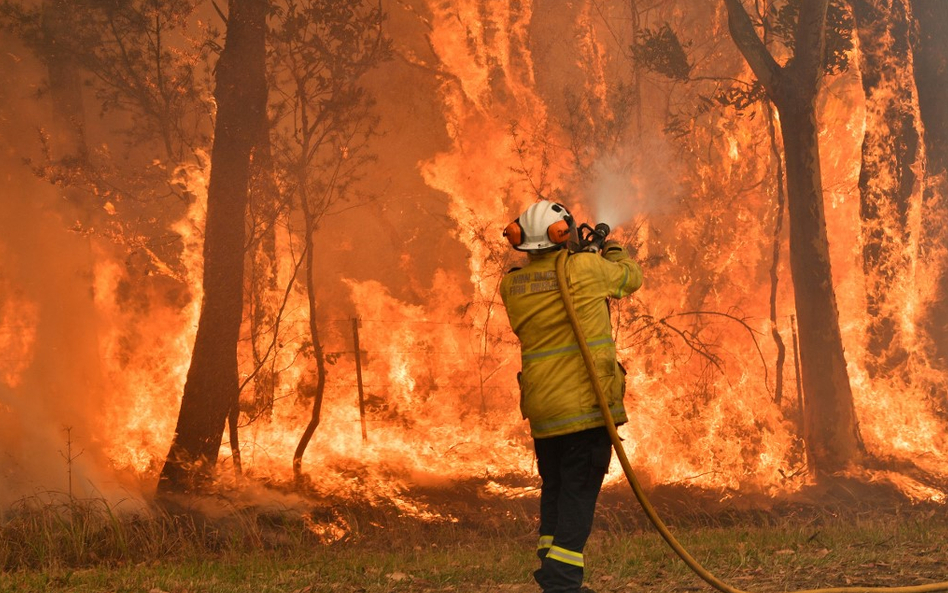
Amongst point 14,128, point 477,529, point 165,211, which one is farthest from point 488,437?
point 14,128

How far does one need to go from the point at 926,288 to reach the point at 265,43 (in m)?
6.69

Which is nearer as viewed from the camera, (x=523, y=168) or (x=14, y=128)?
(x=14, y=128)

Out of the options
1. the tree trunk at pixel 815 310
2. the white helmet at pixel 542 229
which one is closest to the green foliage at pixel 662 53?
the tree trunk at pixel 815 310

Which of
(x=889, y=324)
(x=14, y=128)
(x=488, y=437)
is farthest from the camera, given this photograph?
(x=889, y=324)

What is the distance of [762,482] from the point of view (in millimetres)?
8773

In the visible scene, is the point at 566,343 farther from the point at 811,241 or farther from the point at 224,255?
the point at 811,241

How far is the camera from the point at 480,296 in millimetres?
8555

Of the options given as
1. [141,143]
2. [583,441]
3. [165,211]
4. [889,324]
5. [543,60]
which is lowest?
[583,441]

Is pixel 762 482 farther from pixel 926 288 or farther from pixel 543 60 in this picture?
pixel 543 60

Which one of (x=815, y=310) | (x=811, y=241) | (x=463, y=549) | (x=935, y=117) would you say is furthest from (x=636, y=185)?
(x=463, y=549)

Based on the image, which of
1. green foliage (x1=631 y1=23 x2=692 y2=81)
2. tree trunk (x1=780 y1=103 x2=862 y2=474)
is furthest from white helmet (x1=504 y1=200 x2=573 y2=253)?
tree trunk (x1=780 y1=103 x2=862 y2=474)

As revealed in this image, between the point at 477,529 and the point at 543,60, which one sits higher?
the point at 543,60

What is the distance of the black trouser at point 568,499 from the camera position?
14.3 ft

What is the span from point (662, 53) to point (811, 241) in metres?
2.25
